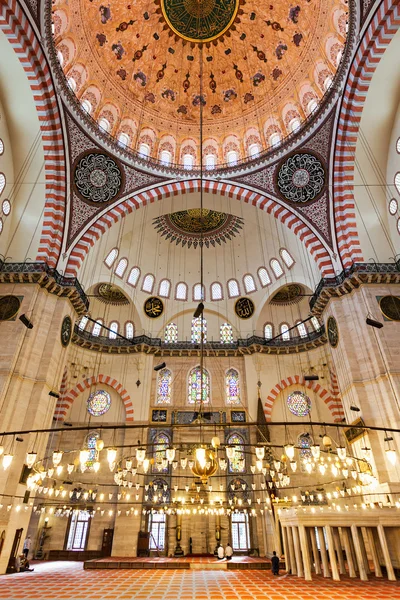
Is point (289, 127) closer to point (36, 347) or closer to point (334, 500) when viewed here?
point (36, 347)

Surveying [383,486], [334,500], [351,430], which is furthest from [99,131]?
[334,500]

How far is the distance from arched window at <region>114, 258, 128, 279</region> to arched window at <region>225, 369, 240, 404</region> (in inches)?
307

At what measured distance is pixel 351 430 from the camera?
11.3m

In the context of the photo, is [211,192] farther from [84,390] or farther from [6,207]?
[84,390]

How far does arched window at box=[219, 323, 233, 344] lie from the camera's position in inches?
779

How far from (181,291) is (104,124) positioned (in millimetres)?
9296

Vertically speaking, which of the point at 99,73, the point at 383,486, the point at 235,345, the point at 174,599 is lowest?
the point at 174,599

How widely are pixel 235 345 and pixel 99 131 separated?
1213 centimetres

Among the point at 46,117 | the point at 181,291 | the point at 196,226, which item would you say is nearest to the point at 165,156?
the point at 196,226

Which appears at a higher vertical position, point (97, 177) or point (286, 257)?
point (97, 177)

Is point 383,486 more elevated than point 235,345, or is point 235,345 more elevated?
point 235,345

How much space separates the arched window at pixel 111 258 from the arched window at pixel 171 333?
4.72m

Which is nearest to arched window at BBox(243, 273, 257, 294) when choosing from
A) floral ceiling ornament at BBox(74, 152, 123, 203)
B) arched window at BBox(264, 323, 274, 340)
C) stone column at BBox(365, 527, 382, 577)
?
arched window at BBox(264, 323, 274, 340)

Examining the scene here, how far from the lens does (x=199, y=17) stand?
15500 mm
